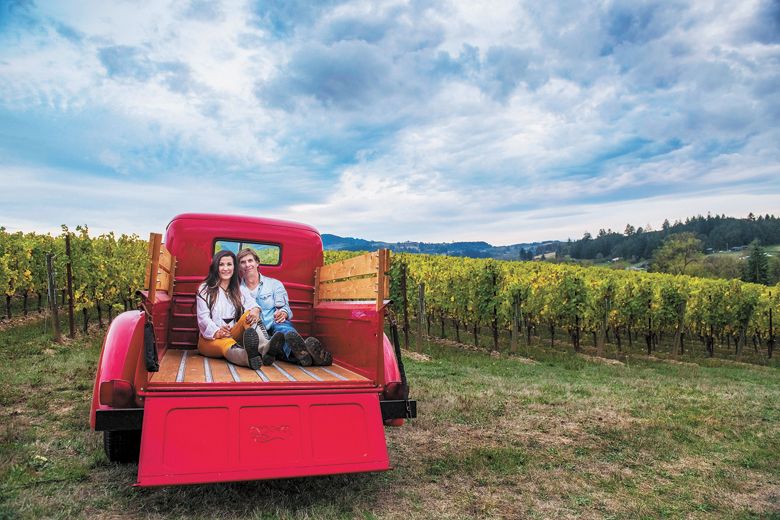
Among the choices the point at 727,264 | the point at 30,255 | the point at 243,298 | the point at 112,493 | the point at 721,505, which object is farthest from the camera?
the point at 727,264

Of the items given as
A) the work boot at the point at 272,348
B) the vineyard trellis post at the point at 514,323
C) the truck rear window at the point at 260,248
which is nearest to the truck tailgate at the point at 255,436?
the work boot at the point at 272,348

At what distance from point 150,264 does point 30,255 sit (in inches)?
741

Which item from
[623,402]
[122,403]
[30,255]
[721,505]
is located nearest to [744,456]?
[721,505]

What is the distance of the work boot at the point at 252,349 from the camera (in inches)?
180

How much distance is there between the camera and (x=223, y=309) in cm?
508

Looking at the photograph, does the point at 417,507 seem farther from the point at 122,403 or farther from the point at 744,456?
the point at 744,456

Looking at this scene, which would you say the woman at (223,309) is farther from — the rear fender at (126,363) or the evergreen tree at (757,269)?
the evergreen tree at (757,269)

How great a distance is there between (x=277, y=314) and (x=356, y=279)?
3.03 feet

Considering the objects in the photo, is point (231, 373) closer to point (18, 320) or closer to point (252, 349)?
point (252, 349)

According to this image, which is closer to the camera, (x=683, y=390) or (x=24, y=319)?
(x=683, y=390)

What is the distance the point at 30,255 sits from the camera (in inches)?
755

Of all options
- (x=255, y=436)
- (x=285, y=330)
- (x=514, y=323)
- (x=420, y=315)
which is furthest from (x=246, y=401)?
(x=514, y=323)

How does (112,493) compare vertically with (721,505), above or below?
above

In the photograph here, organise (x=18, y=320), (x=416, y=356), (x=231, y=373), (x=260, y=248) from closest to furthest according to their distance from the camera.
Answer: (x=231, y=373) → (x=260, y=248) → (x=416, y=356) → (x=18, y=320)
